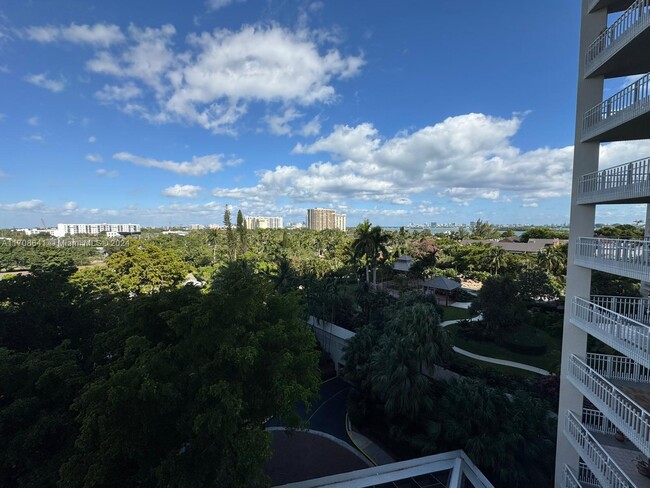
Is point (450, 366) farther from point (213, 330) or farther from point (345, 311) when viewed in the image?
point (213, 330)

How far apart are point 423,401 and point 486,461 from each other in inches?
141

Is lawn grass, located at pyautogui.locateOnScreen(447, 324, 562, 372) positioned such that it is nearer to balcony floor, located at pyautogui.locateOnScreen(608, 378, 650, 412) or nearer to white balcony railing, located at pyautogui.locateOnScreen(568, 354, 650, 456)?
white balcony railing, located at pyautogui.locateOnScreen(568, 354, 650, 456)

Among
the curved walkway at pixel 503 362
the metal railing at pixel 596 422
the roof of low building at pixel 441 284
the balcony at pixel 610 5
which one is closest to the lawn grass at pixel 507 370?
the curved walkway at pixel 503 362

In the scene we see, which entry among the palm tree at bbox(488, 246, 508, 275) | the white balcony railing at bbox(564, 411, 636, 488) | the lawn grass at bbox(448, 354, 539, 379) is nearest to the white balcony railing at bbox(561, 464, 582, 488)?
the white balcony railing at bbox(564, 411, 636, 488)

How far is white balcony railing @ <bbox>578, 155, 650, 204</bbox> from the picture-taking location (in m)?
6.99

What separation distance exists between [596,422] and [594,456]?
1775 mm

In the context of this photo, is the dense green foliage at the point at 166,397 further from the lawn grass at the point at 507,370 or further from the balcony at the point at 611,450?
A: the lawn grass at the point at 507,370

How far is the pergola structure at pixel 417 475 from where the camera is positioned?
9.45 m

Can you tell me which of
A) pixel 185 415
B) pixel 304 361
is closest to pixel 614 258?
pixel 304 361

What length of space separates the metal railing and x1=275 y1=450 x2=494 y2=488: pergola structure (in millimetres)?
3523

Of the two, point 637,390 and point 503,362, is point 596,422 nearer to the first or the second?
point 637,390

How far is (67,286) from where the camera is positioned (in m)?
17.8

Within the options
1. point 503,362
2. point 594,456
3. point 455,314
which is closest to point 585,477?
point 594,456

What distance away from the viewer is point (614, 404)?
7.39 metres
